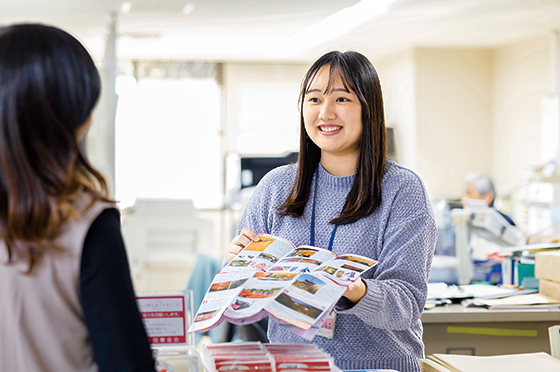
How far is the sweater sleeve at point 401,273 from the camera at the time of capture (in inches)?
47.8

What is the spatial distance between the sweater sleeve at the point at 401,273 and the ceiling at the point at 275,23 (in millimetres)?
3110

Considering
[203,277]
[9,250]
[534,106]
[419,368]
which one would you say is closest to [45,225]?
[9,250]

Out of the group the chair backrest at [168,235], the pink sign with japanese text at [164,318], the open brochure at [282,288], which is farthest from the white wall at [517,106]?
the pink sign with japanese text at [164,318]

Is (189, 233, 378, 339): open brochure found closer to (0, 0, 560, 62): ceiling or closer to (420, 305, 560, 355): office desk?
(420, 305, 560, 355): office desk

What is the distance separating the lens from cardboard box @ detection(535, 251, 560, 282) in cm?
→ 213

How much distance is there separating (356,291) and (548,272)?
1.35m

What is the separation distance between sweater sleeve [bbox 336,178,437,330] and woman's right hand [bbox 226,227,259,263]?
285 millimetres

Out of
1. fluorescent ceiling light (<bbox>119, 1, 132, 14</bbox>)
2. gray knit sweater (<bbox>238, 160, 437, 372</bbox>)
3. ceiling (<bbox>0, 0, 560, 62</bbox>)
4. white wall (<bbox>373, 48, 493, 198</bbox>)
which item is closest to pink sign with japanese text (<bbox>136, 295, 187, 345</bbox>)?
gray knit sweater (<bbox>238, 160, 437, 372</bbox>)

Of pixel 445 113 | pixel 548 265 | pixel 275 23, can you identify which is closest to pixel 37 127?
pixel 548 265

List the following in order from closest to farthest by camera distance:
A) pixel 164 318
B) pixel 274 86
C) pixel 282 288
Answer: pixel 282 288 → pixel 164 318 → pixel 274 86

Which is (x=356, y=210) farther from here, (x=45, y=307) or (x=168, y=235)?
(x=168, y=235)

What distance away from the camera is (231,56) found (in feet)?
25.0

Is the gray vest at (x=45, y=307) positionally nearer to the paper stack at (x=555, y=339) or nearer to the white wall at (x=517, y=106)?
the paper stack at (x=555, y=339)

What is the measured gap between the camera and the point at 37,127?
0.68 m
